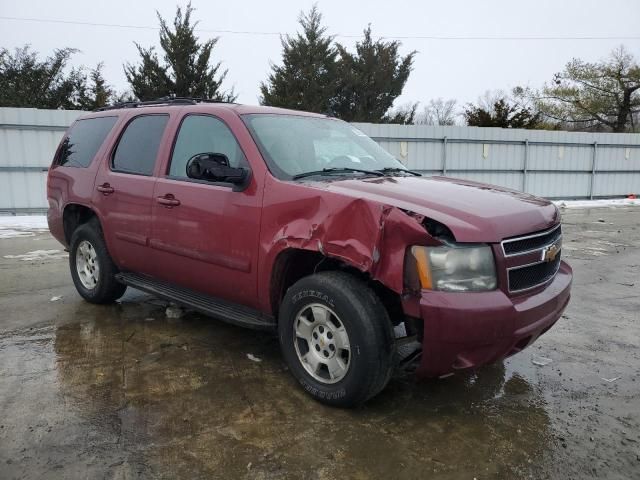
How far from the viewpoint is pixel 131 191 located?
436 centimetres

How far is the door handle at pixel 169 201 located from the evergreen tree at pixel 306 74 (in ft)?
75.8

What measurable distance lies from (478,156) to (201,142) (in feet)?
44.2

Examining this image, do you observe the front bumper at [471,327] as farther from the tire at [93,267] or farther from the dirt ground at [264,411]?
the tire at [93,267]

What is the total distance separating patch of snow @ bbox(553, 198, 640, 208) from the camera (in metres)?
16.1

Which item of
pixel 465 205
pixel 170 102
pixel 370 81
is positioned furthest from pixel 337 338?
pixel 370 81

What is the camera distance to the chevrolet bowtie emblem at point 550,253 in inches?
122

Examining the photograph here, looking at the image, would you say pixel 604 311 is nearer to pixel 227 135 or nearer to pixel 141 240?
pixel 227 135

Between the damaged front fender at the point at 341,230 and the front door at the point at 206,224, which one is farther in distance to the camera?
the front door at the point at 206,224

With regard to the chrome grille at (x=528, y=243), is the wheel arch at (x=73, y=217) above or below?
below

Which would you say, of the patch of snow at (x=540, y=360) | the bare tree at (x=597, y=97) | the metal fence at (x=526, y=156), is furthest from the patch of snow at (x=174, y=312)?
the bare tree at (x=597, y=97)

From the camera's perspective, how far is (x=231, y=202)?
3557 mm

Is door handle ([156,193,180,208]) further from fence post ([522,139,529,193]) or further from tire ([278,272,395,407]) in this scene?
fence post ([522,139,529,193])

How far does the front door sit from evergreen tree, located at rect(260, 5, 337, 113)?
2302cm

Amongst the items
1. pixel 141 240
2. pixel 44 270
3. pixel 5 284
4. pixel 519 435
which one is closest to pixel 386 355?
pixel 519 435
